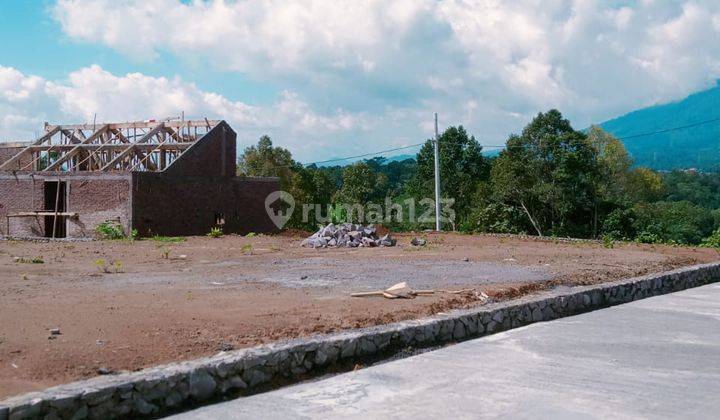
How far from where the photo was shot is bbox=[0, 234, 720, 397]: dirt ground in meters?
6.48

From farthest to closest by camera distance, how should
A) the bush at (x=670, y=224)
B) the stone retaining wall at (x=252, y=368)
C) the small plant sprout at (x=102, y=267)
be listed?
the bush at (x=670, y=224), the small plant sprout at (x=102, y=267), the stone retaining wall at (x=252, y=368)

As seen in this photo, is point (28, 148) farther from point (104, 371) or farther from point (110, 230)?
point (104, 371)

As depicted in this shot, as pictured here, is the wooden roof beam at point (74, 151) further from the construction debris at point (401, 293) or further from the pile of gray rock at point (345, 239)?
the construction debris at point (401, 293)

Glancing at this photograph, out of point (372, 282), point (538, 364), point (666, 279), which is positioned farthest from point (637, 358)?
point (666, 279)

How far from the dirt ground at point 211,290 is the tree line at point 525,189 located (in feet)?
48.8

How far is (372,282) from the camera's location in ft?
40.3

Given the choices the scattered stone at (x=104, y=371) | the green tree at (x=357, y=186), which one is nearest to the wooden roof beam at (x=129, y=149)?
the green tree at (x=357, y=186)

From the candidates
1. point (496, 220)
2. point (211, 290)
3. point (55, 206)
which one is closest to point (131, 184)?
point (55, 206)

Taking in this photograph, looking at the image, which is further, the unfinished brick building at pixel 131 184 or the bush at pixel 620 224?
the bush at pixel 620 224

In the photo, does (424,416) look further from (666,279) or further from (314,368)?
(666,279)

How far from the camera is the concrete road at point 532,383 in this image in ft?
18.6

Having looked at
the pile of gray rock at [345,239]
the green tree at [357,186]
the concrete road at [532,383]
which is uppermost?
the green tree at [357,186]

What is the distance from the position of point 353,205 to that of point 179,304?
3248cm

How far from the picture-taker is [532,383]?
257 inches
